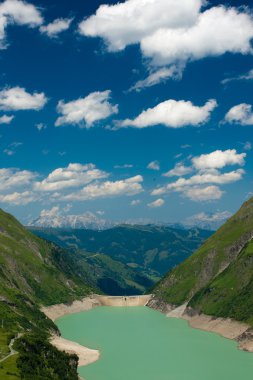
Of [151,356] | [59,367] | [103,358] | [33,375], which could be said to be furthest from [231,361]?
[33,375]

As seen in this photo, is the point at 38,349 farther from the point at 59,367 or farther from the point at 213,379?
the point at 213,379

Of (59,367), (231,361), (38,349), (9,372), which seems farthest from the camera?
(231,361)

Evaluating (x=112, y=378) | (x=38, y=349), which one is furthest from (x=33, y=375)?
(x=112, y=378)

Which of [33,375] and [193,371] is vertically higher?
[33,375]

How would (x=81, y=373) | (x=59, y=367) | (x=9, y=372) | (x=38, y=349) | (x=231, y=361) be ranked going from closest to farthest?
(x=9, y=372)
(x=59, y=367)
(x=38, y=349)
(x=81, y=373)
(x=231, y=361)

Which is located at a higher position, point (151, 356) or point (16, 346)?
point (16, 346)

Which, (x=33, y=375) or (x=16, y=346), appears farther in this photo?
(x=16, y=346)

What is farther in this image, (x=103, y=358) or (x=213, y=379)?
(x=103, y=358)

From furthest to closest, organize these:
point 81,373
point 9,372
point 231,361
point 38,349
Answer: point 231,361 < point 81,373 < point 38,349 < point 9,372

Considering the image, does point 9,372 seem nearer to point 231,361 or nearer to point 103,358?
point 103,358
